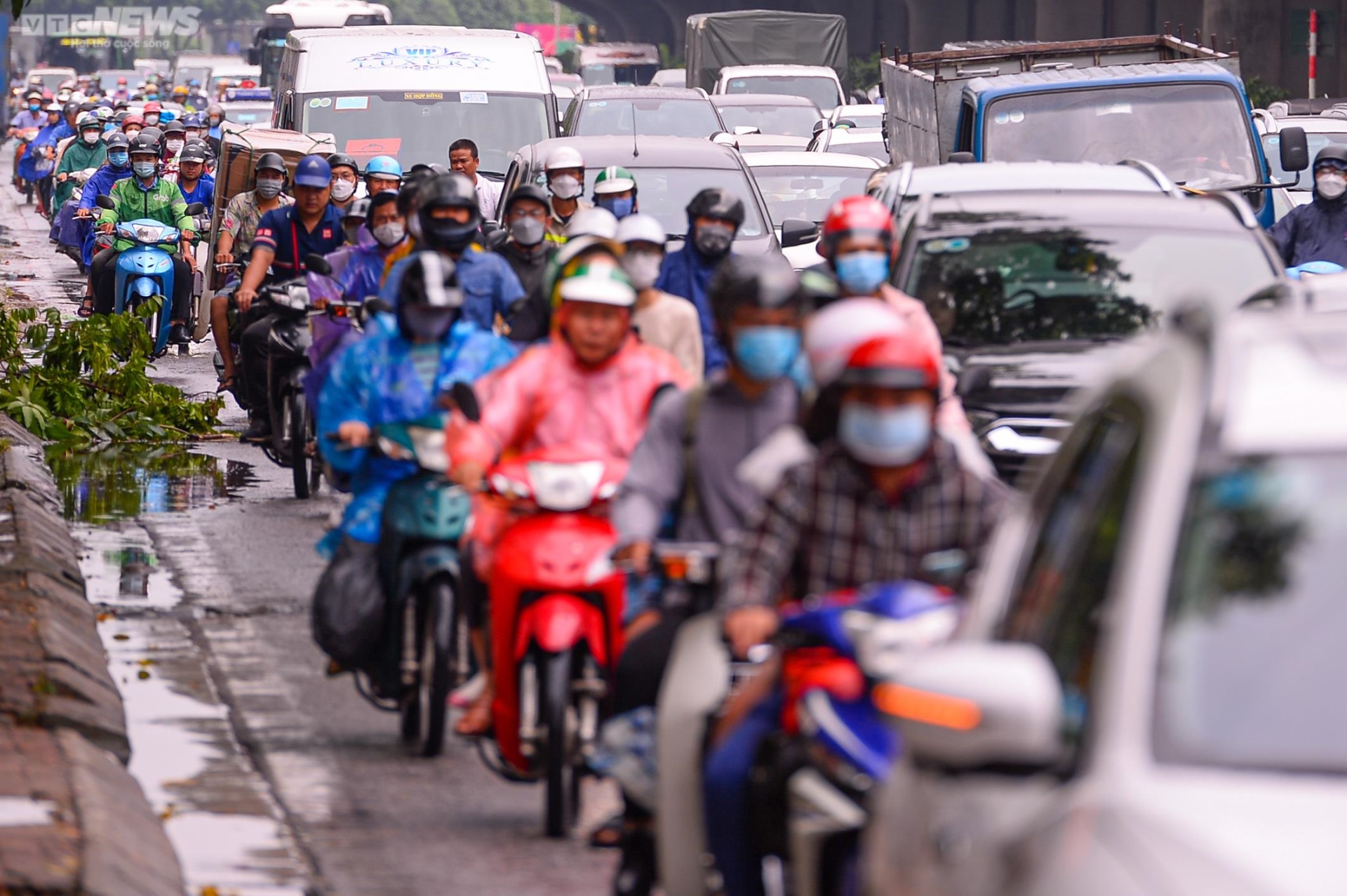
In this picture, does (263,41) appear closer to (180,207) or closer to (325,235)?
(180,207)

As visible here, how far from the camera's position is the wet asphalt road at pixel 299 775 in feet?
21.5

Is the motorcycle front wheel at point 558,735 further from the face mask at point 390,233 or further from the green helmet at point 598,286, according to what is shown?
the face mask at point 390,233

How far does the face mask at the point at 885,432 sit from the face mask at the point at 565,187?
8.66 meters

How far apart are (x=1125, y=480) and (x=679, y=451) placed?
245cm

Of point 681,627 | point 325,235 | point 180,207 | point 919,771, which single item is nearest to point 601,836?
point 681,627

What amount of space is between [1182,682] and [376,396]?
522 centimetres

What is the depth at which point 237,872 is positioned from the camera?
21.5ft

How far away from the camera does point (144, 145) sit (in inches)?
837

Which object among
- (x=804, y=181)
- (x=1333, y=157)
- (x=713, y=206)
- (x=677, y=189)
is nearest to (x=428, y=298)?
(x=713, y=206)

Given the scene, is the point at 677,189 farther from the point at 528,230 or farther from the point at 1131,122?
the point at 528,230

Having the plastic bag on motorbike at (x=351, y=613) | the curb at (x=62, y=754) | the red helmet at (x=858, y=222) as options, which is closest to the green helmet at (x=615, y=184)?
the curb at (x=62, y=754)

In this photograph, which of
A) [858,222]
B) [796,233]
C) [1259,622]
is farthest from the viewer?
[796,233]

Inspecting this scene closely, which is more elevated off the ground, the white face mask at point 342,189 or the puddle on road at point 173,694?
the white face mask at point 342,189

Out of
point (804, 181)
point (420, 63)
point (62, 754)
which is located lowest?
point (62, 754)
